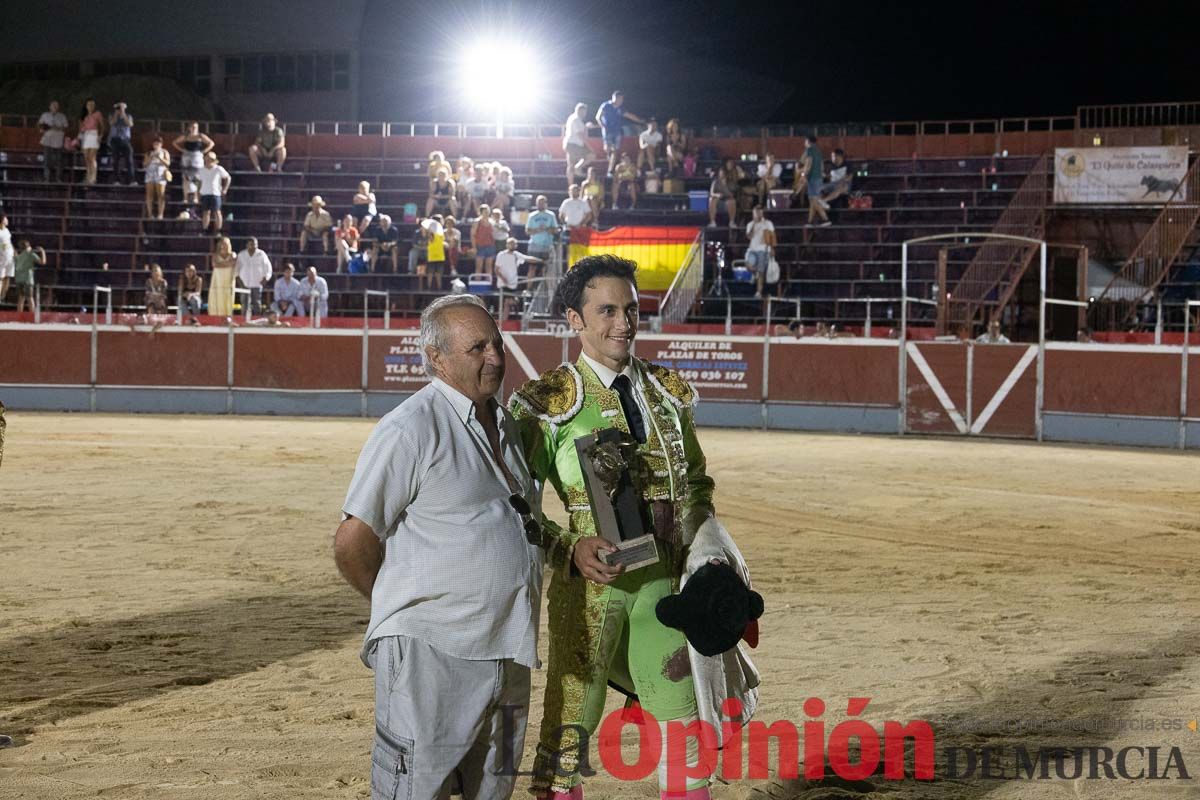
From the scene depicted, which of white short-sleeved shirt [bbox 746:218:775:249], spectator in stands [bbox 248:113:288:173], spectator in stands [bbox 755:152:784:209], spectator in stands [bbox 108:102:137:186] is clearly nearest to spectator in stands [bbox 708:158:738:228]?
spectator in stands [bbox 755:152:784:209]

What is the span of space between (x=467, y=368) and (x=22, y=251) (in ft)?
70.2

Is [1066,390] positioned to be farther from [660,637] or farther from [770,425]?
[660,637]

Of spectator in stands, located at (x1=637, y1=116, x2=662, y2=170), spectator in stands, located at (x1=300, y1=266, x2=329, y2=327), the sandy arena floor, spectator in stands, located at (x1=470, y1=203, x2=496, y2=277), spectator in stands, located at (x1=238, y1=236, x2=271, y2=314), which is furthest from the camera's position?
spectator in stands, located at (x1=637, y1=116, x2=662, y2=170)

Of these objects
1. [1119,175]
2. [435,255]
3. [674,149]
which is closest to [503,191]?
[435,255]

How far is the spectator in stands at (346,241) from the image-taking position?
23672 millimetres

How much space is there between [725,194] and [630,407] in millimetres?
20744

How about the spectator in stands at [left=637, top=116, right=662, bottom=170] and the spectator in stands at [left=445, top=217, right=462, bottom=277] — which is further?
the spectator in stands at [left=637, top=116, right=662, bottom=170]

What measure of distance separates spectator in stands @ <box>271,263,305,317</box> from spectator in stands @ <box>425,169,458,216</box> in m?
3.35

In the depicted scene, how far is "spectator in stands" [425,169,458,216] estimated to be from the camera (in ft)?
80.4

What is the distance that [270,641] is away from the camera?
6398 millimetres

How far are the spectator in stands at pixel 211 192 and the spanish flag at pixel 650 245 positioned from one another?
6580mm

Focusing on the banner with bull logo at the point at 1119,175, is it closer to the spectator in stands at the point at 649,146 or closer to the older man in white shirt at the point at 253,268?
the spectator in stands at the point at 649,146

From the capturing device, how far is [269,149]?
88.0ft

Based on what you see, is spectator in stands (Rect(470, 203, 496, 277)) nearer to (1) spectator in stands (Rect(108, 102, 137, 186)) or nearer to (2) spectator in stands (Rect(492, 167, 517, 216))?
(2) spectator in stands (Rect(492, 167, 517, 216))
